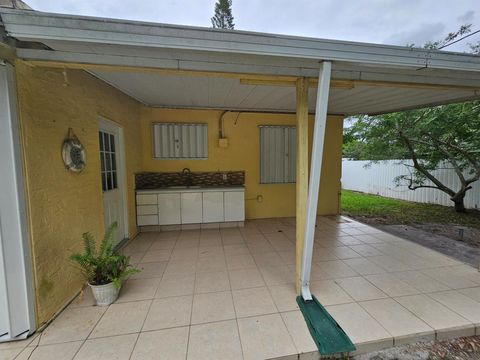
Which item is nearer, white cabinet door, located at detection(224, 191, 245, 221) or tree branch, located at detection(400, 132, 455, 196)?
white cabinet door, located at detection(224, 191, 245, 221)

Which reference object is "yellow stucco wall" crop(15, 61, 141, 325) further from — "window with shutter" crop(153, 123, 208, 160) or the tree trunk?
the tree trunk

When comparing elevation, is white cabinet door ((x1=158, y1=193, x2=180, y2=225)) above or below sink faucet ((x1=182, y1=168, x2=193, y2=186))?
below

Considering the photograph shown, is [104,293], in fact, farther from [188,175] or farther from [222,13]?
[222,13]

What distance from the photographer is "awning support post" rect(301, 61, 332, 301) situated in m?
1.83

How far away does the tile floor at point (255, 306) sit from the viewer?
1617 mm

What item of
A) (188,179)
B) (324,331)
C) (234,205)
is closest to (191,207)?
(188,179)

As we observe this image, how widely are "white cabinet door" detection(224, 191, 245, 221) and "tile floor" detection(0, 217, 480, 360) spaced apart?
113cm

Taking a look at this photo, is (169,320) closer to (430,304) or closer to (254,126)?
(430,304)

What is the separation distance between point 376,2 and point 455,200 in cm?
555

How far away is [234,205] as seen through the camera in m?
4.50

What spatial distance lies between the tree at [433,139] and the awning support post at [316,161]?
4879 mm

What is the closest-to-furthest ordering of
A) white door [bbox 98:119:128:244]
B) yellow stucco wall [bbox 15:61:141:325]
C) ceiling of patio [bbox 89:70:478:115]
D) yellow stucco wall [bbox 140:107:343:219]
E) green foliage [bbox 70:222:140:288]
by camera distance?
yellow stucco wall [bbox 15:61:141:325] < green foliage [bbox 70:222:140:288] < ceiling of patio [bbox 89:70:478:115] < white door [bbox 98:119:128:244] < yellow stucco wall [bbox 140:107:343:219]

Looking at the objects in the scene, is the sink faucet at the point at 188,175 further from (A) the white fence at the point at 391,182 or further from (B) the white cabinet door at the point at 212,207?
(A) the white fence at the point at 391,182

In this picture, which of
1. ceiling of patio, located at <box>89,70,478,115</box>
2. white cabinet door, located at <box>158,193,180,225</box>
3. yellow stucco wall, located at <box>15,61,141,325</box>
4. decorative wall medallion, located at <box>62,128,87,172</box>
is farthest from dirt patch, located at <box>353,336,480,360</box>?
white cabinet door, located at <box>158,193,180,225</box>
